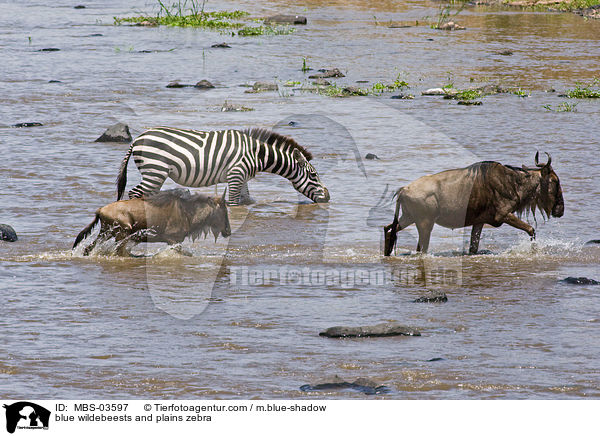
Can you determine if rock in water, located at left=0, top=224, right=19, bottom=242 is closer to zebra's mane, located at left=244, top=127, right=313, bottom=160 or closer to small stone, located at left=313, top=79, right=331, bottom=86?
zebra's mane, located at left=244, top=127, right=313, bottom=160

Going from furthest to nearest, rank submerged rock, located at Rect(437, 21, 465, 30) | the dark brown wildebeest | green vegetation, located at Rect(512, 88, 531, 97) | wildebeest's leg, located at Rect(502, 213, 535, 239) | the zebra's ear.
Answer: submerged rock, located at Rect(437, 21, 465, 30)
green vegetation, located at Rect(512, 88, 531, 97)
the zebra's ear
wildebeest's leg, located at Rect(502, 213, 535, 239)
the dark brown wildebeest

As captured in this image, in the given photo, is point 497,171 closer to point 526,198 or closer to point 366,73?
point 526,198

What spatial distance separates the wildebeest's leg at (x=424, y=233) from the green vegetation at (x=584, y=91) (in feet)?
40.0

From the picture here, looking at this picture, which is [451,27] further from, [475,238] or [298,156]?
[475,238]

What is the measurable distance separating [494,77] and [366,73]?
307 centimetres

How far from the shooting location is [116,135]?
17.8 m

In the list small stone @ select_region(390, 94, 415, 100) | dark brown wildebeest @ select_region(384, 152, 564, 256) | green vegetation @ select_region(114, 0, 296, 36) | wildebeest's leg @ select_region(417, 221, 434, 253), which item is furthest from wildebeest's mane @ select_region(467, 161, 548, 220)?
green vegetation @ select_region(114, 0, 296, 36)

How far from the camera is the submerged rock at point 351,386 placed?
Result: 7.11m

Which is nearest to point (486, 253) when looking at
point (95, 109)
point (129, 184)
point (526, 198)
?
point (526, 198)

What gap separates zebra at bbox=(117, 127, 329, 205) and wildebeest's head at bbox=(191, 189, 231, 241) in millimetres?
2260

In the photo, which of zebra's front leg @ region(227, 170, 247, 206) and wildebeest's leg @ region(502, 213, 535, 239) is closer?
wildebeest's leg @ region(502, 213, 535, 239)

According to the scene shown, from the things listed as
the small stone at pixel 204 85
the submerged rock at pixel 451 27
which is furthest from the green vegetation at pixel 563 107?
the submerged rock at pixel 451 27

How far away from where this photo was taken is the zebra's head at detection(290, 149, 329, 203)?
46.5 feet

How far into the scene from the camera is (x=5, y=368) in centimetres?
756
